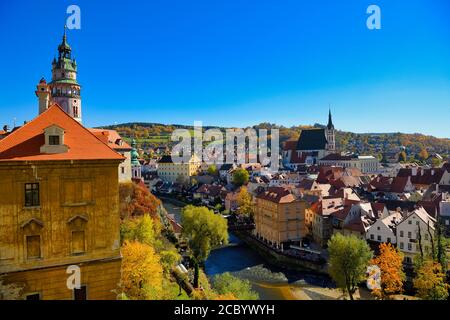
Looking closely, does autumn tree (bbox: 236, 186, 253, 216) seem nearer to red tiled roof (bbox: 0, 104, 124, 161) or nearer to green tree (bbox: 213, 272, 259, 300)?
green tree (bbox: 213, 272, 259, 300)

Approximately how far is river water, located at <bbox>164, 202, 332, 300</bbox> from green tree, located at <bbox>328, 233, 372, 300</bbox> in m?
2.00

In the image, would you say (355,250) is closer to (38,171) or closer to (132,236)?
(132,236)

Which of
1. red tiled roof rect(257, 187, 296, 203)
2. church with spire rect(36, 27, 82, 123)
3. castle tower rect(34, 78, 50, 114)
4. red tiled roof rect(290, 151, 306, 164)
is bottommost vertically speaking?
red tiled roof rect(257, 187, 296, 203)

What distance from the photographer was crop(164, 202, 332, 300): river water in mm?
23469

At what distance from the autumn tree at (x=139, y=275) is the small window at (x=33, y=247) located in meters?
4.23

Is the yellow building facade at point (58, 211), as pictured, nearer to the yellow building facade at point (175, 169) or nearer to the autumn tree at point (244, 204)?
the autumn tree at point (244, 204)

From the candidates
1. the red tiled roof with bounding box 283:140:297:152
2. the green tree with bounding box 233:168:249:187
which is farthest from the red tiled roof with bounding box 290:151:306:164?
the green tree with bounding box 233:168:249:187

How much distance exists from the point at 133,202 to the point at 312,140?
7977 cm

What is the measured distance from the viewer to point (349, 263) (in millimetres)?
21266

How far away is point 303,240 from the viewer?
33.2 metres

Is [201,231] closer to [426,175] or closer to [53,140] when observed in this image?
[53,140]
